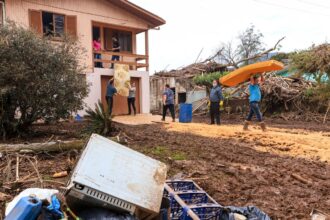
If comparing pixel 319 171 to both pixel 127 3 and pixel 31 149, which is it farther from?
pixel 127 3

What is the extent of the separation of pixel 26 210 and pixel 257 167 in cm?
443

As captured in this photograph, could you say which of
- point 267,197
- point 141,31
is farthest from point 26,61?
point 141,31

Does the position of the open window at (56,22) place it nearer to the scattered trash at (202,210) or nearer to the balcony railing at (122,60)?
the balcony railing at (122,60)

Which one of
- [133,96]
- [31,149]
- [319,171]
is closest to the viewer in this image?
[319,171]

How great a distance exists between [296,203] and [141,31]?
17.0 m

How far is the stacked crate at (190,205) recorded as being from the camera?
2.95 metres

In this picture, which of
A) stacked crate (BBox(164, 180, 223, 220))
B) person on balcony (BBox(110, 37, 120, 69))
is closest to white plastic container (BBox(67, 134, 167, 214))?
stacked crate (BBox(164, 180, 223, 220))

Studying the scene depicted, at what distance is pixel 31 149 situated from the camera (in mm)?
6379

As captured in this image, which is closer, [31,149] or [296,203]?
[296,203]

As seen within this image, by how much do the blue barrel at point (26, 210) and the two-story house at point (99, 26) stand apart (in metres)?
12.7

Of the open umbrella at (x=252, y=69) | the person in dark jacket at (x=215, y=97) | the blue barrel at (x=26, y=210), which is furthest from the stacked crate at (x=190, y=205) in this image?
the person in dark jacket at (x=215, y=97)

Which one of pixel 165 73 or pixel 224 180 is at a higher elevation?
pixel 165 73

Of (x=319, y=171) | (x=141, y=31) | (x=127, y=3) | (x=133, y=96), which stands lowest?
(x=319, y=171)

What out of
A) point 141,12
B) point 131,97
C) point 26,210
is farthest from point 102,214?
point 141,12
